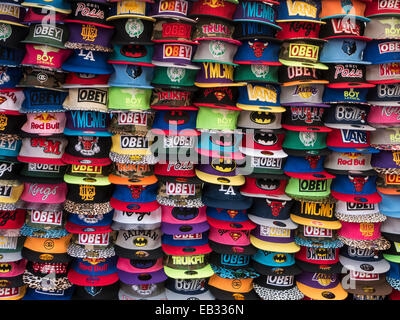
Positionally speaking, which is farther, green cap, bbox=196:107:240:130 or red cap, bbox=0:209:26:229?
red cap, bbox=0:209:26:229

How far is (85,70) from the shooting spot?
2.21 meters

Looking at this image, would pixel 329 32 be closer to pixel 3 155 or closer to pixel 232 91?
pixel 232 91

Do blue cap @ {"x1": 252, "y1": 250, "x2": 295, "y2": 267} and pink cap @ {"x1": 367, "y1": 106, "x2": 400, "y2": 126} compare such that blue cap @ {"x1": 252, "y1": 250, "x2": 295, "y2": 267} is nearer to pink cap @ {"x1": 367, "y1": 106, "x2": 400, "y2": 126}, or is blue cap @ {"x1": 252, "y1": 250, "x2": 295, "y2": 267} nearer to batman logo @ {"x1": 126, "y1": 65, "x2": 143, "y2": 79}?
pink cap @ {"x1": 367, "y1": 106, "x2": 400, "y2": 126}

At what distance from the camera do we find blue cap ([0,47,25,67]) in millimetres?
2240

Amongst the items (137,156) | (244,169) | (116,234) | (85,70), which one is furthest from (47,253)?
(244,169)

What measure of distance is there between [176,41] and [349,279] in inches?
80.7

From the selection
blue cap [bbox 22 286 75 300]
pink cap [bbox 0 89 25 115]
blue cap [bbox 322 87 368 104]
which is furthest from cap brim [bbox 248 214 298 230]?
pink cap [bbox 0 89 25 115]

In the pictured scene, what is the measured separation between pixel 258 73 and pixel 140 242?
4.60 ft

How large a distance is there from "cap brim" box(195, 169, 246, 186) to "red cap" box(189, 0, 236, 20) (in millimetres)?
1012

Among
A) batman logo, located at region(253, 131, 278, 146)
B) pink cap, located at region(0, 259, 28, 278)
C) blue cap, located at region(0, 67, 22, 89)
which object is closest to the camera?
blue cap, located at region(0, 67, 22, 89)

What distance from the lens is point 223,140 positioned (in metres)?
2.38

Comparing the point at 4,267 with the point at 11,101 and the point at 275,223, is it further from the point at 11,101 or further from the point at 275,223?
the point at 275,223

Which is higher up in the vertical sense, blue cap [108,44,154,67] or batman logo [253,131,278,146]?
blue cap [108,44,154,67]

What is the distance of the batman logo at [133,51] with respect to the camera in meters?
A: 2.23
